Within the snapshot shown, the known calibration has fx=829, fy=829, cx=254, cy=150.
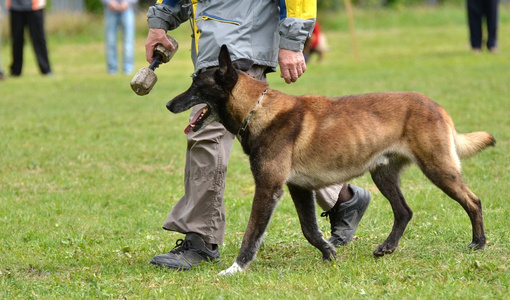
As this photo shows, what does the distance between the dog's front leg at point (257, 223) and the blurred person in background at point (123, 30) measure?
44.0 feet

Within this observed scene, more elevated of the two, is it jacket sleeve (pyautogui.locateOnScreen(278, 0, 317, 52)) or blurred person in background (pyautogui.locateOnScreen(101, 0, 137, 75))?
jacket sleeve (pyautogui.locateOnScreen(278, 0, 317, 52))

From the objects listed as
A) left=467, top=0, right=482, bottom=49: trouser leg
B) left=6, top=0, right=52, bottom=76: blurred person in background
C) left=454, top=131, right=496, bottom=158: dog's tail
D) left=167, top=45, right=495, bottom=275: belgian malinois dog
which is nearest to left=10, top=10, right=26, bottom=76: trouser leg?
left=6, top=0, right=52, bottom=76: blurred person in background

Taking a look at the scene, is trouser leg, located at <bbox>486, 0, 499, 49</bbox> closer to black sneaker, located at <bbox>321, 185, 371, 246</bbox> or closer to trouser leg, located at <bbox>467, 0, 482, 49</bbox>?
trouser leg, located at <bbox>467, 0, 482, 49</bbox>

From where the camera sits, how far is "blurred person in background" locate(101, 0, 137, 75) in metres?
17.8

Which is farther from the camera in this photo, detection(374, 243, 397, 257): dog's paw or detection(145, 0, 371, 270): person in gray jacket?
detection(374, 243, 397, 257): dog's paw

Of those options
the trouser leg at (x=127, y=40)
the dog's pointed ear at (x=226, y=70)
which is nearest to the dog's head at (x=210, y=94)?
the dog's pointed ear at (x=226, y=70)

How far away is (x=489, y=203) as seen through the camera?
6391 mm

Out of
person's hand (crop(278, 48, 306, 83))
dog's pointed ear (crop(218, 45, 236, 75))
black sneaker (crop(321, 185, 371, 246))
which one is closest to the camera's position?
dog's pointed ear (crop(218, 45, 236, 75))

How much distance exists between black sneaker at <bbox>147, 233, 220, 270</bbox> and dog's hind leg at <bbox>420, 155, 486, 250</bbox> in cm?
141

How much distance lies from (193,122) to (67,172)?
12.5 ft

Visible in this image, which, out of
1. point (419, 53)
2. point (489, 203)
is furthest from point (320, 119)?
point (419, 53)

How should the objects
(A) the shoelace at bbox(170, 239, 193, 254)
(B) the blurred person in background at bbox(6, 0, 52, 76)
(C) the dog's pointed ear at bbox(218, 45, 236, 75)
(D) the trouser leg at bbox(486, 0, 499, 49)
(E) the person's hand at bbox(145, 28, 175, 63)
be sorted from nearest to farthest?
(C) the dog's pointed ear at bbox(218, 45, 236, 75)
(A) the shoelace at bbox(170, 239, 193, 254)
(E) the person's hand at bbox(145, 28, 175, 63)
(B) the blurred person in background at bbox(6, 0, 52, 76)
(D) the trouser leg at bbox(486, 0, 499, 49)

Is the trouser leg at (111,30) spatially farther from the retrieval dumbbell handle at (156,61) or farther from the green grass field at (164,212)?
the retrieval dumbbell handle at (156,61)

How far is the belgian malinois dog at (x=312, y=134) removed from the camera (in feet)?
15.5
